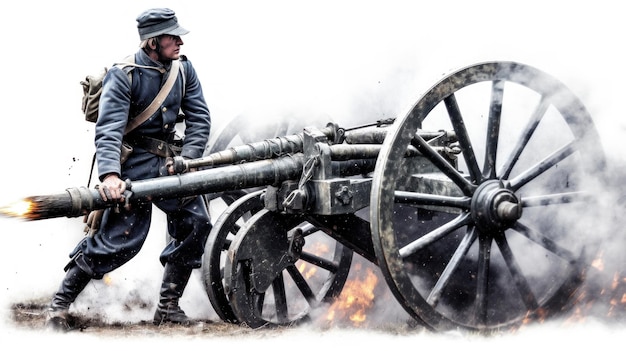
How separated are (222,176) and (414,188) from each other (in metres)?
1.14

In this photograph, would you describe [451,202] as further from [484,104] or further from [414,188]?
[484,104]

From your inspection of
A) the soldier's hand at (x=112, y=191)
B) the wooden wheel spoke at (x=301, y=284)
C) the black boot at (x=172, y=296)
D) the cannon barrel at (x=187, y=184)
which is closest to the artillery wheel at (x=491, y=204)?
the cannon barrel at (x=187, y=184)

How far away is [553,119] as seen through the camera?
6.23 m

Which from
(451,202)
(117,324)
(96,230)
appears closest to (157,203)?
(96,230)

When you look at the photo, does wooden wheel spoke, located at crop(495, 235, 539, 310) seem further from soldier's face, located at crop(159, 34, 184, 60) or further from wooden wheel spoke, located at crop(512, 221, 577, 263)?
soldier's face, located at crop(159, 34, 184, 60)

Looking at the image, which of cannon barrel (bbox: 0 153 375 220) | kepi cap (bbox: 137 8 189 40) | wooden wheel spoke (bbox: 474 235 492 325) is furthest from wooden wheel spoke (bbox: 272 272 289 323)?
kepi cap (bbox: 137 8 189 40)

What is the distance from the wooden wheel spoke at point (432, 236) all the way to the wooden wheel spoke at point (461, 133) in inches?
9.2

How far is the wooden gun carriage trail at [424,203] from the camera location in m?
4.81

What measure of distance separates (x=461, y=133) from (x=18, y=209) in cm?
233

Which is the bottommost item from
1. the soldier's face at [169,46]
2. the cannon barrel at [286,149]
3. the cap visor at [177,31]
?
the cannon barrel at [286,149]

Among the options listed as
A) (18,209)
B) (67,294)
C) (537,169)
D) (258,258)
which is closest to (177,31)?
(258,258)

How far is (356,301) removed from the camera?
6645 millimetres

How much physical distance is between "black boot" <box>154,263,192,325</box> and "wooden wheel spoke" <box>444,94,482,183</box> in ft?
6.57

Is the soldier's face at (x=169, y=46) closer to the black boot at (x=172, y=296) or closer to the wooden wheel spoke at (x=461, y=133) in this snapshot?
the black boot at (x=172, y=296)
